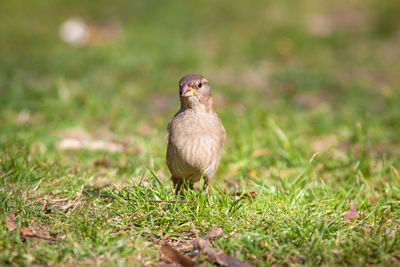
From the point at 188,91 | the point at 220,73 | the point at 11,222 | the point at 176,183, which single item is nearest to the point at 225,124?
the point at 176,183

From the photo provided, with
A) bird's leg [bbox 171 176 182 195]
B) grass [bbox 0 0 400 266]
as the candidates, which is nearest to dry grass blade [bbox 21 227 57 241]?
grass [bbox 0 0 400 266]

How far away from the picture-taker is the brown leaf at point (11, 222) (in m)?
2.88

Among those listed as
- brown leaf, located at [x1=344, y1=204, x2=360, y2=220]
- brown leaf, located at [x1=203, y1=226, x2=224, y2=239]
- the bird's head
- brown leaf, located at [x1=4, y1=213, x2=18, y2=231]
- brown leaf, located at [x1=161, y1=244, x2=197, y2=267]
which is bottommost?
brown leaf, located at [x1=344, y1=204, x2=360, y2=220]

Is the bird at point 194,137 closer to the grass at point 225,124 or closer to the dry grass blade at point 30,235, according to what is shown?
the grass at point 225,124

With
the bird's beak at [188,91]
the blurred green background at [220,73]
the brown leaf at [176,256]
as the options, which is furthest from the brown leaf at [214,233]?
the blurred green background at [220,73]

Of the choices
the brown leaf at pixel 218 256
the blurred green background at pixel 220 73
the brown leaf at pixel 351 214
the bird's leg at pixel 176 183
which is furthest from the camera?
the blurred green background at pixel 220 73

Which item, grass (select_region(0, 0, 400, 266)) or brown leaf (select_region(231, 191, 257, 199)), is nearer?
grass (select_region(0, 0, 400, 266))

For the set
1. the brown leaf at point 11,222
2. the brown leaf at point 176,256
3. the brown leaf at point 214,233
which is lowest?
the brown leaf at point 176,256

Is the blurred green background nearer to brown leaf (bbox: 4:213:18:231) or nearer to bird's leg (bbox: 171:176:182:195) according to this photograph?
bird's leg (bbox: 171:176:182:195)

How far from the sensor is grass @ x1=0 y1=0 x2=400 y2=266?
114 inches

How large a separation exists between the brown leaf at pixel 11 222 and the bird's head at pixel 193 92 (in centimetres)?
159

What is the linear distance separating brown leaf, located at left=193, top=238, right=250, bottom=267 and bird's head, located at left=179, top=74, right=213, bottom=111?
1.28 metres

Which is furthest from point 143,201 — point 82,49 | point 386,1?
point 386,1

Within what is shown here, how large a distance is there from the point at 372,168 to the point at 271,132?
4.47ft
